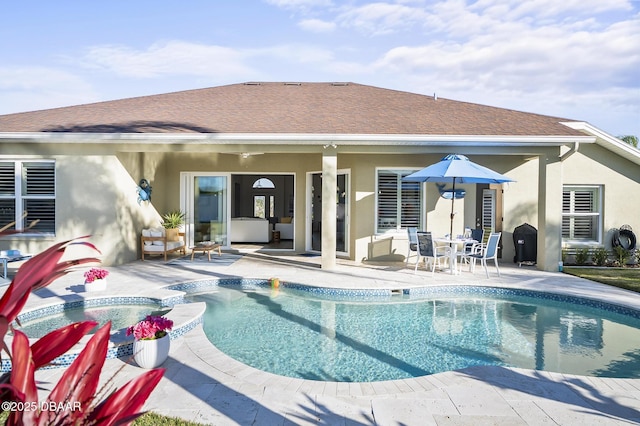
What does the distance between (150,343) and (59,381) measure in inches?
168

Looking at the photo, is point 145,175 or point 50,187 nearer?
point 50,187

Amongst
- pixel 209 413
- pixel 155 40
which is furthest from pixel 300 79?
pixel 209 413

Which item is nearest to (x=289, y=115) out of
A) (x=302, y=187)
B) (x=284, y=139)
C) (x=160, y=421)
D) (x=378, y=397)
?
(x=284, y=139)

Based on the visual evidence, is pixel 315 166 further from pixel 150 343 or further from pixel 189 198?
pixel 150 343

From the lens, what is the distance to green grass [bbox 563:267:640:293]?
991 centimetres

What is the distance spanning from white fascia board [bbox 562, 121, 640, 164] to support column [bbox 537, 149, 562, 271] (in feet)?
9.66

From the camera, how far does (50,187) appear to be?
11516 millimetres

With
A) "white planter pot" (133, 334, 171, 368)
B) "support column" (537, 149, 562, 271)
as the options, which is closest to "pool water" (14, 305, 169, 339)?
"white planter pot" (133, 334, 171, 368)

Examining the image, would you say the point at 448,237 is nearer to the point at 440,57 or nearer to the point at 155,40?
the point at 155,40

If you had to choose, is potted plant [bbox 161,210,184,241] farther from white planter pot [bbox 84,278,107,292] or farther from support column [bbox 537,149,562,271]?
support column [bbox 537,149,562,271]

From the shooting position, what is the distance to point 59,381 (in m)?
1.07

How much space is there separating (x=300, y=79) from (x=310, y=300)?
12.4m

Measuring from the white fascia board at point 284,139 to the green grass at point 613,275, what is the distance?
11.3ft

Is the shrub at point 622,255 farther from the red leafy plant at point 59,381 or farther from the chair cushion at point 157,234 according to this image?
the red leafy plant at point 59,381
